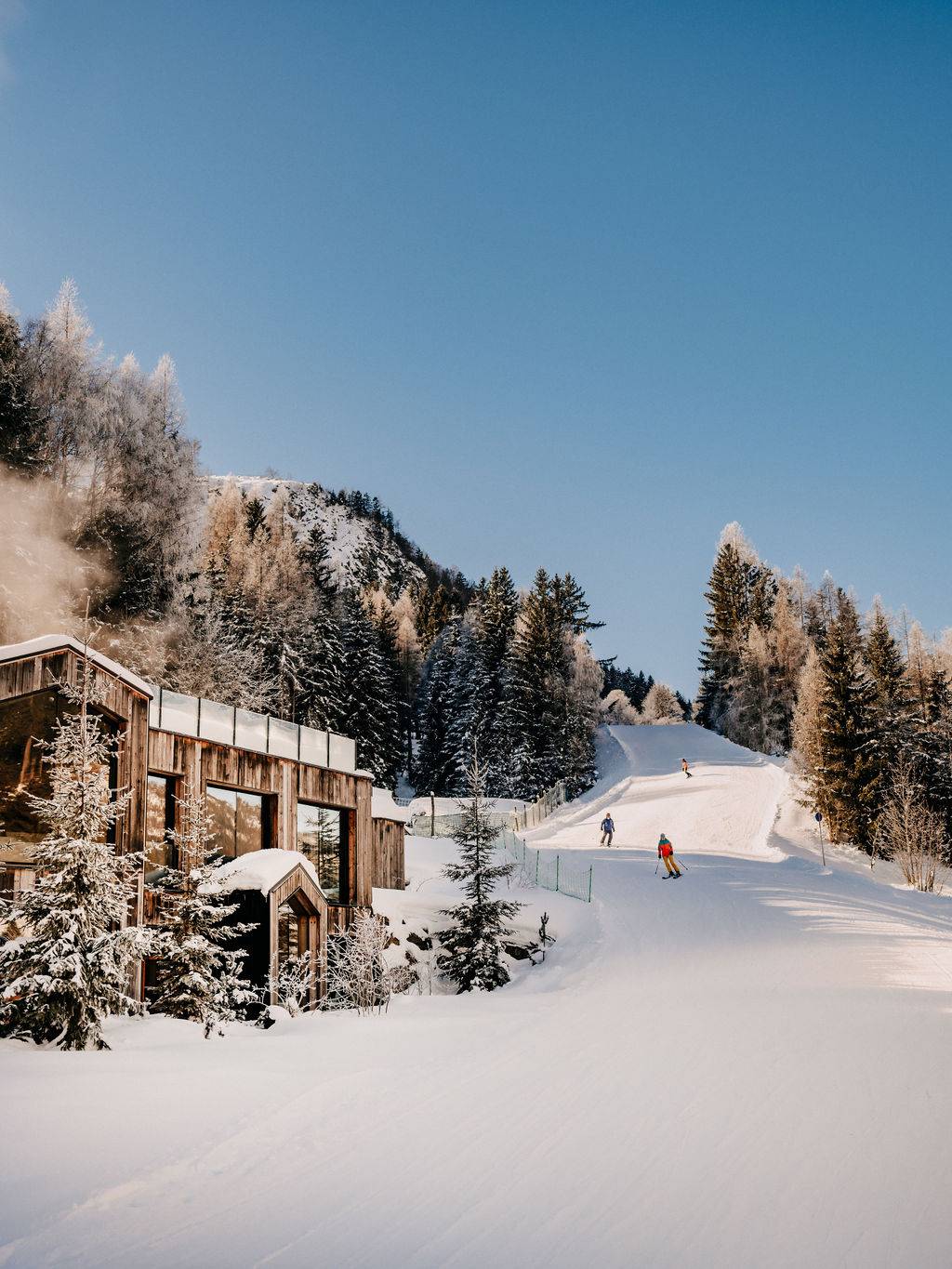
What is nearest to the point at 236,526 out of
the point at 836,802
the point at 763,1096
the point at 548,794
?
the point at 548,794

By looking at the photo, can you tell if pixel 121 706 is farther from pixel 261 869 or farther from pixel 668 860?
pixel 668 860

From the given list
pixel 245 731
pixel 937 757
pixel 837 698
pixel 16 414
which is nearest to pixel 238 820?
pixel 245 731

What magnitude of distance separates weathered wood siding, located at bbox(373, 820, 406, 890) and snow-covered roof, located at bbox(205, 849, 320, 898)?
5.51m

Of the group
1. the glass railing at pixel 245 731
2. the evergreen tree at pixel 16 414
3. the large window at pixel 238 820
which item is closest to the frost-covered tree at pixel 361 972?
the large window at pixel 238 820

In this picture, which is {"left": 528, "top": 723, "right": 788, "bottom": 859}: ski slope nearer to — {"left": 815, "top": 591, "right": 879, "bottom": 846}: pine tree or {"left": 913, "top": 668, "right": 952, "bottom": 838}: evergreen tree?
{"left": 815, "top": 591, "right": 879, "bottom": 846}: pine tree

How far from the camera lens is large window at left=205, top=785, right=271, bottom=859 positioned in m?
18.7

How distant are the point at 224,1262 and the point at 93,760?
7.56 m

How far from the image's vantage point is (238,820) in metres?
19.3

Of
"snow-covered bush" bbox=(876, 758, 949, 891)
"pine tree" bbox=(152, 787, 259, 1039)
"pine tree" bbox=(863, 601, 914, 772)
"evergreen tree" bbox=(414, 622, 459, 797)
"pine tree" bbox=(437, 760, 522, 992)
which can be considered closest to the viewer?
"pine tree" bbox=(152, 787, 259, 1039)

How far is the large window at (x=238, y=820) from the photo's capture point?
18672 mm

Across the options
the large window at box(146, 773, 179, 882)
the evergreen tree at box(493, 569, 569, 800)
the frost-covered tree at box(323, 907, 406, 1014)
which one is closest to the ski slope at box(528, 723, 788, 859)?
the evergreen tree at box(493, 569, 569, 800)

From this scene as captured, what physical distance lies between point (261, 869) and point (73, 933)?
738cm

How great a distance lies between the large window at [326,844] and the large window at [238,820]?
40.8 inches

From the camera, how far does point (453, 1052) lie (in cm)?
945
